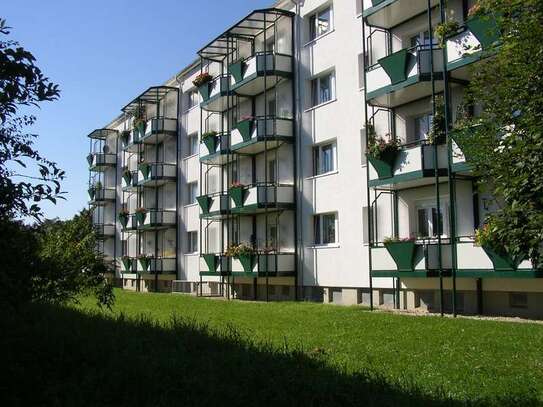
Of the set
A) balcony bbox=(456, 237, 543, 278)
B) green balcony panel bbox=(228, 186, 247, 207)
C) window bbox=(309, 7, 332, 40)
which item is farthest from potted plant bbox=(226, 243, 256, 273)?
balcony bbox=(456, 237, 543, 278)

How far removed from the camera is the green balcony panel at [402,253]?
1925 centimetres

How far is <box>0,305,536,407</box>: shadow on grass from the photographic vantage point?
627 cm

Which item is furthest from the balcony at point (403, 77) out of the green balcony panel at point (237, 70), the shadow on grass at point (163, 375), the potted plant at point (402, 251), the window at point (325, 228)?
the shadow on grass at point (163, 375)

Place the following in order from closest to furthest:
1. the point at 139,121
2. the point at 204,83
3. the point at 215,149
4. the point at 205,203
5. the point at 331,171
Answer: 1. the point at 331,171
2. the point at 215,149
3. the point at 205,203
4. the point at 204,83
5. the point at 139,121

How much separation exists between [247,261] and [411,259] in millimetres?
9774

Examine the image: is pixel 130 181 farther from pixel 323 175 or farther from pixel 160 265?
pixel 323 175

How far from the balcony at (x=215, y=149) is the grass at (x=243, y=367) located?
1924 centimetres

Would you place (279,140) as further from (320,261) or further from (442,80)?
(442,80)

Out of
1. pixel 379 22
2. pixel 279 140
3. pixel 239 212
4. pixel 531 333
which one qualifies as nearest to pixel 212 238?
pixel 239 212

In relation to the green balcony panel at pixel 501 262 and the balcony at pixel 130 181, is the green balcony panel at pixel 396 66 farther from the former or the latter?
the balcony at pixel 130 181

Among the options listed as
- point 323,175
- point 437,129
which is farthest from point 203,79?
point 437,129

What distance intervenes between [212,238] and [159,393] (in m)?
28.7

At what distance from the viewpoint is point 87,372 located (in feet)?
23.6

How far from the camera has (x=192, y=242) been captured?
38250mm
